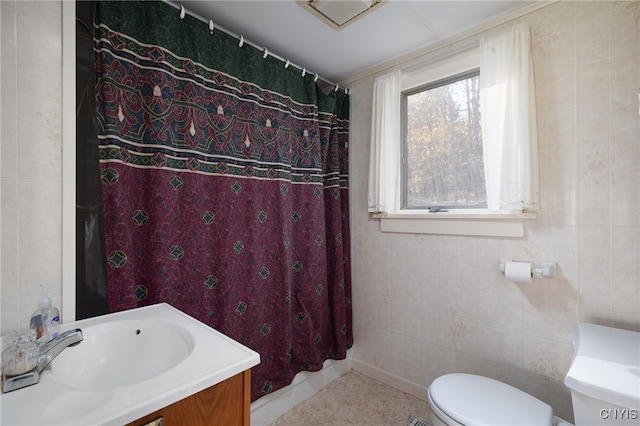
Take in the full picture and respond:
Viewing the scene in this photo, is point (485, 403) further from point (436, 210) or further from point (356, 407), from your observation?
point (436, 210)

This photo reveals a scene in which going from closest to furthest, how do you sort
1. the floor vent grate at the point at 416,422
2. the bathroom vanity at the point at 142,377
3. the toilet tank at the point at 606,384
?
the bathroom vanity at the point at 142,377
the toilet tank at the point at 606,384
the floor vent grate at the point at 416,422

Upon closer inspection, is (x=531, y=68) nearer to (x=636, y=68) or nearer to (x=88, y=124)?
(x=636, y=68)

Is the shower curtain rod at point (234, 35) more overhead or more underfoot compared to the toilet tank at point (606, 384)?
more overhead

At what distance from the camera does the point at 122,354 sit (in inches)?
38.3

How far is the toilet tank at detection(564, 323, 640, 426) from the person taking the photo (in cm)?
79

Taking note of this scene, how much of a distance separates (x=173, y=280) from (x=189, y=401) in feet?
2.61

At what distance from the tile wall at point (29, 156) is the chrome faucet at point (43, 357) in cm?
35

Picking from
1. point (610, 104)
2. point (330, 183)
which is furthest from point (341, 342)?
point (610, 104)

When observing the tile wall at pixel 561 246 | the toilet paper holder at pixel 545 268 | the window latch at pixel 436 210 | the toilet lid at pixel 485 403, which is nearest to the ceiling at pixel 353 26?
the tile wall at pixel 561 246

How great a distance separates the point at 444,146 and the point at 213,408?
1795 millimetres

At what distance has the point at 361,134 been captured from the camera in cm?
224

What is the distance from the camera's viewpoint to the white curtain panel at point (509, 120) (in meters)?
1.44

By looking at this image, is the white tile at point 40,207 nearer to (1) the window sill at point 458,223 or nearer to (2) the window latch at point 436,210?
(1) the window sill at point 458,223

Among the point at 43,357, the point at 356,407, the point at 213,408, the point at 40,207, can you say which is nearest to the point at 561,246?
the point at 356,407
